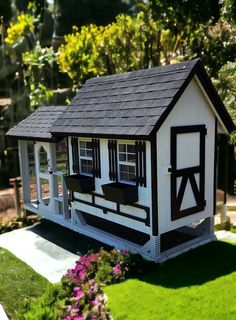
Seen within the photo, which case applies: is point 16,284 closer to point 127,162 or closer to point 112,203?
point 112,203

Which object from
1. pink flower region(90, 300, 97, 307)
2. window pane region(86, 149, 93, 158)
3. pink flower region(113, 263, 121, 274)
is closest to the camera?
pink flower region(90, 300, 97, 307)

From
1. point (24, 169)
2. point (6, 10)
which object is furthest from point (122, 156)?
point (6, 10)

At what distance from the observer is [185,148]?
884 centimetres

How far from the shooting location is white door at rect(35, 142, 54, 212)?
11703 millimetres

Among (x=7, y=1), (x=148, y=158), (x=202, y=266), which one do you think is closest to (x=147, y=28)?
(x=148, y=158)

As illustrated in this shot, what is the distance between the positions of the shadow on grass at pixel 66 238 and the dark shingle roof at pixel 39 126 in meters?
3.03

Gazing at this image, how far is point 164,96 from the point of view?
827 cm

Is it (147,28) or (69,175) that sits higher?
(147,28)

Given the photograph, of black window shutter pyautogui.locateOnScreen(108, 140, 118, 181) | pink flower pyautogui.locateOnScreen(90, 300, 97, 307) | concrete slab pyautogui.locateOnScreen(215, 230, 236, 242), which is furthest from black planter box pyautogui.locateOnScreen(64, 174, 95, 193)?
concrete slab pyautogui.locateOnScreen(215, 230, 236, 242)

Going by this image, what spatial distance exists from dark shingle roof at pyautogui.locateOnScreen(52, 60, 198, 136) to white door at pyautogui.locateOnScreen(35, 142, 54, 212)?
1532 mm

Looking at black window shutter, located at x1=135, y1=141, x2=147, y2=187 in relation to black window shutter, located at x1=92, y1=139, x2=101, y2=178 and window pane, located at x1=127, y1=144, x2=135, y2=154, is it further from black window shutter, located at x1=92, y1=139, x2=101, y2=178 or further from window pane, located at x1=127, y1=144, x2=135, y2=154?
black window shutter, located at x1=92, y1=139, x2=101, y2=178

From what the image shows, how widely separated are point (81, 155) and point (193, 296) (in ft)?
16.5

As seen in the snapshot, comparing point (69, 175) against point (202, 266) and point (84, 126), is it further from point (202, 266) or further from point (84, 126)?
point (202, 266)

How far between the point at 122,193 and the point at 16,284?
3.23m
